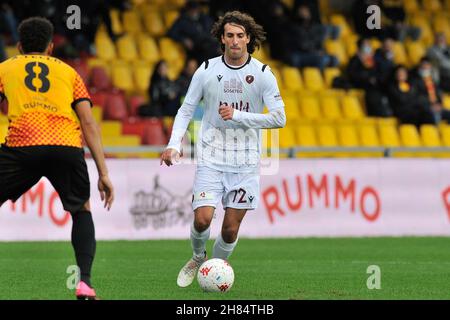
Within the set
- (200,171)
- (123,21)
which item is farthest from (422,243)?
(123,21)

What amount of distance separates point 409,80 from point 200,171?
13.2 meters

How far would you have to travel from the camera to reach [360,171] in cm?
1734

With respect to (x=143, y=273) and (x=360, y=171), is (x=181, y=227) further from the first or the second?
(x=143, y=273)

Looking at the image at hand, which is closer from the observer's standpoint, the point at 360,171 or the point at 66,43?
the point at 360,171

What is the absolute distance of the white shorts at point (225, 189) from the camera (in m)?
9.84

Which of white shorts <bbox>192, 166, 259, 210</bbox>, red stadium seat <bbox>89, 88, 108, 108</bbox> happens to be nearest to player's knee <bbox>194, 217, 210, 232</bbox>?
white shorts <bbox>192, 166, 259, 210</bbox>

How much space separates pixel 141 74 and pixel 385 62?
4841mm

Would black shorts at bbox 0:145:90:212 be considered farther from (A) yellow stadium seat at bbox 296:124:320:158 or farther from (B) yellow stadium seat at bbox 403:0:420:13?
(B) yellow stadium seat at bbox 403:0:420:13

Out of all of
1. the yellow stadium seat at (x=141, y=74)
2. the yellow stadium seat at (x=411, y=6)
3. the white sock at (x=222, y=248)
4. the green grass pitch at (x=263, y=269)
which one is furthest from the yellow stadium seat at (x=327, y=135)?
the white sock at (x=222, y=248)

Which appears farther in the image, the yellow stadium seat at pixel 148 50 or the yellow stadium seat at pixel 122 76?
the yellow stadium seat at pixel 148 50

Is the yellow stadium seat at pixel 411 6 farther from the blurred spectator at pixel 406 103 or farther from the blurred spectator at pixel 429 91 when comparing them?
the blurred spectator at pixel 406 103

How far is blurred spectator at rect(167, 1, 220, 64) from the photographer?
21.0 metres

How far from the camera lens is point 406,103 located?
21688 mm

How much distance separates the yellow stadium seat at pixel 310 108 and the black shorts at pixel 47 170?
1340 cm
